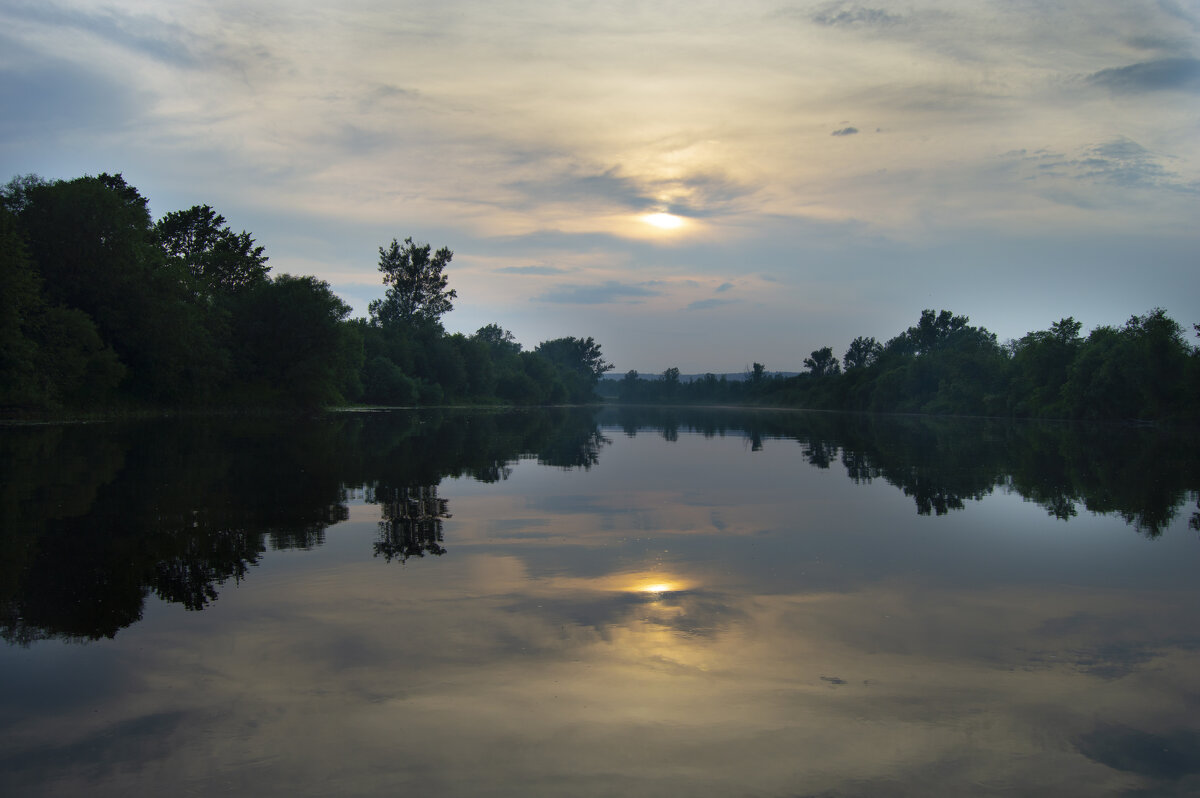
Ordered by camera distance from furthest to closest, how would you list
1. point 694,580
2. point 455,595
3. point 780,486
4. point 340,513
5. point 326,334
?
point 326,334
point 780,486
point 340,513
point 694,580
point 455,595

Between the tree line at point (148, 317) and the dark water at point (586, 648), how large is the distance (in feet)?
105

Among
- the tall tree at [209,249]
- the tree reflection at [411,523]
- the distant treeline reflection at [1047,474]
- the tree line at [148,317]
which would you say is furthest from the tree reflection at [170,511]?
the tall tree at [209,249]

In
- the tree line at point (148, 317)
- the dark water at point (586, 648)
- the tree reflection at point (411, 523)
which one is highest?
the tree line at point (148, 317)

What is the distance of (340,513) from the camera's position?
550 inches

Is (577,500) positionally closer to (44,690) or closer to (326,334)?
(44,690)

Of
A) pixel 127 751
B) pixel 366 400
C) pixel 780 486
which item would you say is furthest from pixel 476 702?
pixel 366 400

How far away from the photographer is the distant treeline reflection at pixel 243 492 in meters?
8.79

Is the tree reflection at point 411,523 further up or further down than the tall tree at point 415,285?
further down

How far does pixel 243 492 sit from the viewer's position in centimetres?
1602

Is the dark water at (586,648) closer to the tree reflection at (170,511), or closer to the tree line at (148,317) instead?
the tree reflection at (170,511)

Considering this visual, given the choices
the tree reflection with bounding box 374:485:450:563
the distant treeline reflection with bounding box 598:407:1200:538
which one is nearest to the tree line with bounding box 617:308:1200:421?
the distant treeline reflection with bounding box 598:407:1200:538

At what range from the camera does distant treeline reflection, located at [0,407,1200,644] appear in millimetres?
8789

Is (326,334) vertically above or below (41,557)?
above

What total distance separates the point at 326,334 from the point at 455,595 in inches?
2553
